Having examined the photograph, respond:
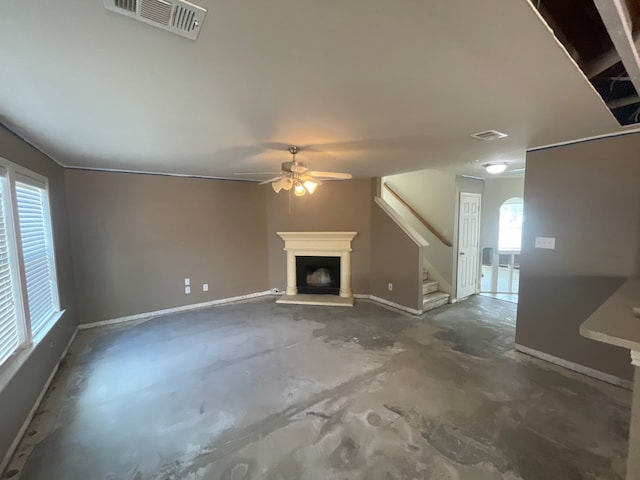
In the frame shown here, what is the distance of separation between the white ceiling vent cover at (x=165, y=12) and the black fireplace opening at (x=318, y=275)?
470cm

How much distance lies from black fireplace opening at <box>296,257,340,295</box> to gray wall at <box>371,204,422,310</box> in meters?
0.72

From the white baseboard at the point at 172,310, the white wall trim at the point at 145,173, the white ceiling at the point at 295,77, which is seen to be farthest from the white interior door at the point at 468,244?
the white wall trim at the point at 145,173

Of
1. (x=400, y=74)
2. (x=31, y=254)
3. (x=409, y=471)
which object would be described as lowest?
(x=409, y=471)

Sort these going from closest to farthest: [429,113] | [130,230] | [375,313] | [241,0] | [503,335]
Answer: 1. [241,0]
2. [429,113]
3. [503,335]
4. [130,230]
5. [375,313]

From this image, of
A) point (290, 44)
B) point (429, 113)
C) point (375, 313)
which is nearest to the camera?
point (290, 44)

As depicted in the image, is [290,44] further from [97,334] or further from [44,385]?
[97,334]

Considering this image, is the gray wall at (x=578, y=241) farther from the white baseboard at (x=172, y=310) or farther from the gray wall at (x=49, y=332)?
the gray wall at (x=49, y=332)

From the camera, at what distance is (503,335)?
12.5 ft

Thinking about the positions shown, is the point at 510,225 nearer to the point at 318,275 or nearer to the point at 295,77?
the point at 318,275

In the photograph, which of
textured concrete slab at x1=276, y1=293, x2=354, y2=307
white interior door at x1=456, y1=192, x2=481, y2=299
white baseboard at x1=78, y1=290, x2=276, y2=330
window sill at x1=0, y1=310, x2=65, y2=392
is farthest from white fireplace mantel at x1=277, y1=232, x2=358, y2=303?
window sill at x1=0, y1=310, x2=65, y2=392

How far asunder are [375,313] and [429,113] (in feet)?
11.2

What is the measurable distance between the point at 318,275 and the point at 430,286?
6.96ft

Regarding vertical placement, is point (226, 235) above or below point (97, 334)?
above

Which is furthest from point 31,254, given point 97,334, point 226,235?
point 226,235
